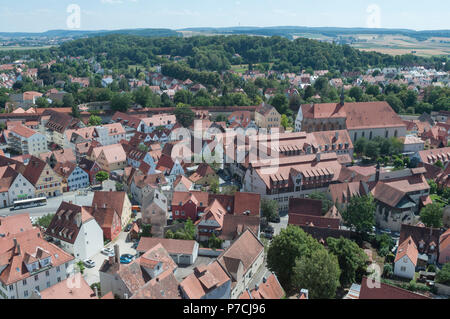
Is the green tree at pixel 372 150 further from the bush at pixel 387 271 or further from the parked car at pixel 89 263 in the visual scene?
the parked car at pixel 89 263

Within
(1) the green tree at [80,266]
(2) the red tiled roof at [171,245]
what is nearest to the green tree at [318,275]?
(2) the red tiled roof at [171,245]

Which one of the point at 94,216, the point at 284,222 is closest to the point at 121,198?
the point at 94,216

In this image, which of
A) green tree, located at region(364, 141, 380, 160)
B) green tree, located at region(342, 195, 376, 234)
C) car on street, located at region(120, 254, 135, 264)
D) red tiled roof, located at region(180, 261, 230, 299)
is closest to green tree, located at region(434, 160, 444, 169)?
green tree, located at region(364, 141, 380, 160)

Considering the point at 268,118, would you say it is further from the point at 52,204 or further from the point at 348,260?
the point at 348,260

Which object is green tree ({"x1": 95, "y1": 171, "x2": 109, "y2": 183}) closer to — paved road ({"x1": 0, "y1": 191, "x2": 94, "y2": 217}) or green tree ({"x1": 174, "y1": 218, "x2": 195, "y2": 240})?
paved road ({"x1": 0, "y1": 191, "x2": 94, "y2": 217})

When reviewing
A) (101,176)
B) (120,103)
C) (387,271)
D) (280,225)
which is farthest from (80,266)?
(120,103)

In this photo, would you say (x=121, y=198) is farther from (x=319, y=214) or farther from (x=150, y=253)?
(x=319, y=214)

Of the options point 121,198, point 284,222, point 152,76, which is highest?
point 152,76
